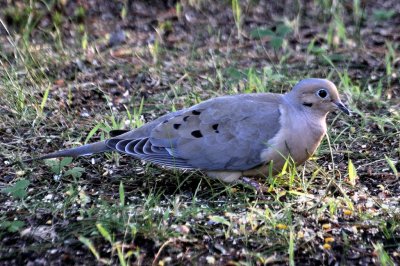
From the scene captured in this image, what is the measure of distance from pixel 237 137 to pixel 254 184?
25 centimetres

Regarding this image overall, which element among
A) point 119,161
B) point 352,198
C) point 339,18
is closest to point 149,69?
point 119,161

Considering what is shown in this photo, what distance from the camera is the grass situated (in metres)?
3.29

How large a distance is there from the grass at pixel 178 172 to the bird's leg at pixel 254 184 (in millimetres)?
49

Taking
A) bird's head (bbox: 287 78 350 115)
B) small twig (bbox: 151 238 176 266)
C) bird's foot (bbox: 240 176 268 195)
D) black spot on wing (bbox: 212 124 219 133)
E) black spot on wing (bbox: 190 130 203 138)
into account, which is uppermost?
bird's head (bbox: 287 78 350 115)

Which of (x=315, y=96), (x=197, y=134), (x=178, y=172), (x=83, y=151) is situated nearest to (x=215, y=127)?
(x=197, y=134)

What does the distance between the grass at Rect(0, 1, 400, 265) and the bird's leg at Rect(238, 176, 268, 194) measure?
0.05 meters

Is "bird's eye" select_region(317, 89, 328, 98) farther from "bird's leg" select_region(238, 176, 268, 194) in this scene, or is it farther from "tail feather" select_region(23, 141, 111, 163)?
"tail feather" select_region(23, 141, 111, 163)

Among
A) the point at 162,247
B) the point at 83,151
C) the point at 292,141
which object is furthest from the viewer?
the point at 83,151

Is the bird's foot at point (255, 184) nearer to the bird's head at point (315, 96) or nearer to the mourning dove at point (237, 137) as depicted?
the mourning dove at point (237, 137)

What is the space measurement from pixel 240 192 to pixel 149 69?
1.93m

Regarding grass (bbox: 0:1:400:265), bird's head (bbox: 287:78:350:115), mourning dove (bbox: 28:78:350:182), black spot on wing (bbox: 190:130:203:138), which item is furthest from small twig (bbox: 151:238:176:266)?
bird's head (bbox: 287:78:350:115)

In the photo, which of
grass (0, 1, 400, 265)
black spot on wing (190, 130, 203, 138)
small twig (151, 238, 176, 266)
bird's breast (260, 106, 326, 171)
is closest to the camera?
small twig (151, 238, 176, 266)

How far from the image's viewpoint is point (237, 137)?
3.86 meters

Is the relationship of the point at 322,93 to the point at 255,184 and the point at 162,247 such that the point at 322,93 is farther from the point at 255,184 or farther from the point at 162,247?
the point at 162,247
